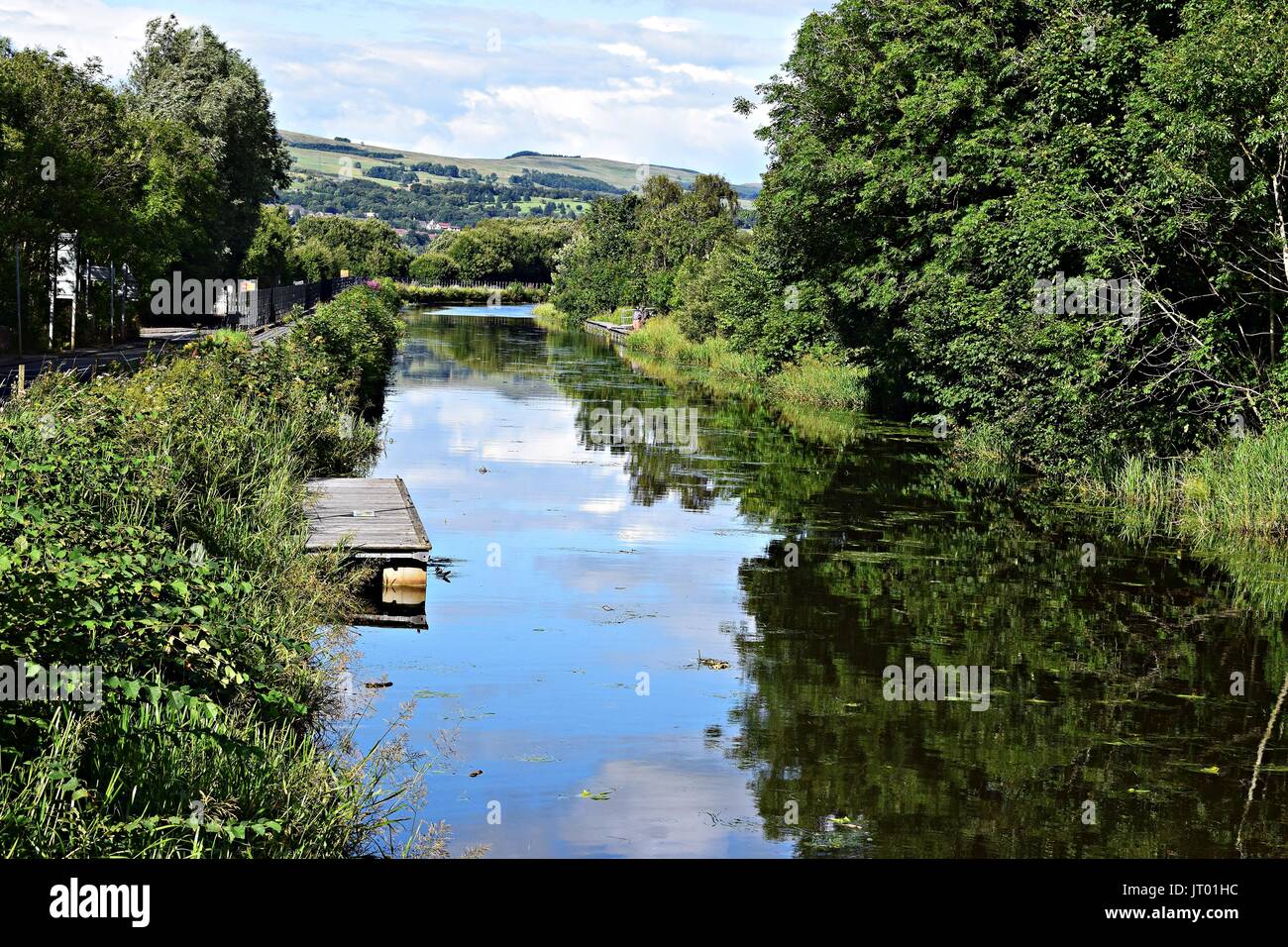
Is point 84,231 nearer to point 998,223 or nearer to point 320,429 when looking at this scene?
point 320,429

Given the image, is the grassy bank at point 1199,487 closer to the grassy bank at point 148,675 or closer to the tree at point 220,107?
the grassy bank at point 148,675

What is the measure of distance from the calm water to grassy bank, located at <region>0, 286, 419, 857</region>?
35.2 inches

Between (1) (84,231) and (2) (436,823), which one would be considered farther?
(1) (84,231)

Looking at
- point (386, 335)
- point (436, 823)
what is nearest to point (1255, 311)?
point (436, 823)

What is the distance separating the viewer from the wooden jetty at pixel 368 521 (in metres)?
14.6

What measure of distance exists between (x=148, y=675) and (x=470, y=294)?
15061cm

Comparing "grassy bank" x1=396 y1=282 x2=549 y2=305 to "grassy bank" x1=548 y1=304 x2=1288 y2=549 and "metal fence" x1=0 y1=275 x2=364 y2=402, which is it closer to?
"metal fence" x1=0 y1=275 x2=364 y2=402

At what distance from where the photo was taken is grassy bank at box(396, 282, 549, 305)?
141500 millimetres

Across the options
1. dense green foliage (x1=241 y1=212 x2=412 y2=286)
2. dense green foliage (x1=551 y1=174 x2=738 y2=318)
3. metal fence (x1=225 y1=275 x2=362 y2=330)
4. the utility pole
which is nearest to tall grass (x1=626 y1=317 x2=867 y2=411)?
dense green foliage (x1=551 y1=174 x2=738 y2=318)

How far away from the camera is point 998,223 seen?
80.9 ft

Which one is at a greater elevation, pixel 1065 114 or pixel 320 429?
pixel 1065 114

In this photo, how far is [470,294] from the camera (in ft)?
511
